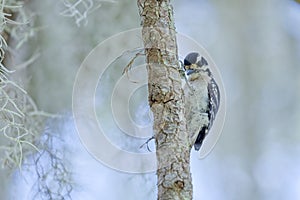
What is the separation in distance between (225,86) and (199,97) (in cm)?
65

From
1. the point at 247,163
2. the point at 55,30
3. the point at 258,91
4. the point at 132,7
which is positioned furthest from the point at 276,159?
the point at 55,30

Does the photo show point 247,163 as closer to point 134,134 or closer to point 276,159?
point 276,159

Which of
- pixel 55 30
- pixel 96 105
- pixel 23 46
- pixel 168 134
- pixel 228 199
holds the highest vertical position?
pixel 55 30

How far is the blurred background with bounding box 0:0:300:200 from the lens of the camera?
5.13 ft

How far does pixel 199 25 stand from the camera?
1960mm

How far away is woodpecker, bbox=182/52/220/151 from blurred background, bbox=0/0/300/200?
0.67ft

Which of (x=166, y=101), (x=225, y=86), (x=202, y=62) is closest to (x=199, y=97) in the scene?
(x=202, y=62)

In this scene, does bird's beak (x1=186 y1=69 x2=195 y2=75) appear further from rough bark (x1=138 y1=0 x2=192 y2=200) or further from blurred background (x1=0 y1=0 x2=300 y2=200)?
rough bark (x1=138 y1=0 x2=192 y2=200)

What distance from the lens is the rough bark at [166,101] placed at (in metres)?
0.71

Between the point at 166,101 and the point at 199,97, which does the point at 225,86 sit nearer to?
the point at 199,97

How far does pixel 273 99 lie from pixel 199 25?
15.8 inches

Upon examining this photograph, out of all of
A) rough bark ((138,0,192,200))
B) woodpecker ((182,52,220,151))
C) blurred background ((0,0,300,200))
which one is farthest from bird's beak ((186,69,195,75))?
rough bark ((138,0,192,200))

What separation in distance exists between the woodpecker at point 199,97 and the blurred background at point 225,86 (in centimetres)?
20

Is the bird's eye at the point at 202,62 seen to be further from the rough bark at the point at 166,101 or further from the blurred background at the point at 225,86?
the rough bark at the point at 166,101
